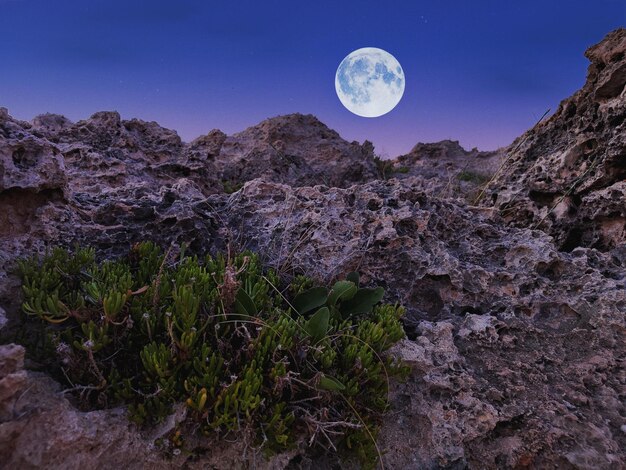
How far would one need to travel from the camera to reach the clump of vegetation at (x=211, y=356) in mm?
2570

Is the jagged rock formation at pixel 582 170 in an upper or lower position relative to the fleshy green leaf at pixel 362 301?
upper

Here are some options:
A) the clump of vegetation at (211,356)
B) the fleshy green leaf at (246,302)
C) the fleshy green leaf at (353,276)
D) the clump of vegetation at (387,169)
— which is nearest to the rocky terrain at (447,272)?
the clump of vegetation at (211,356)

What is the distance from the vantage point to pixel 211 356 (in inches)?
110

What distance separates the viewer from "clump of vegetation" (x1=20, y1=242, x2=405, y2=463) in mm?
2570

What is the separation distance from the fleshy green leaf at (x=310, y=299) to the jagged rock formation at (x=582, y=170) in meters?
3.67

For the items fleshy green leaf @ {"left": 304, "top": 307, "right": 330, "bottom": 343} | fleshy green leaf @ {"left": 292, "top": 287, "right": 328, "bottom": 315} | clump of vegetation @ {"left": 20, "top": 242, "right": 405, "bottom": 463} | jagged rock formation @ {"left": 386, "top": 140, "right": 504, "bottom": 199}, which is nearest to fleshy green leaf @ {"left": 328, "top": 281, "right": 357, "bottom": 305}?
fleshy green leaf @ {"left": 292, "top": 287, "right": 328, "bottom": 315}

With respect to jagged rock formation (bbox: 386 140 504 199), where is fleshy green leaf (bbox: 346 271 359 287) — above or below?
below

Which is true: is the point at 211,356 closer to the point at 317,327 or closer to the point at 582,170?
the point at 317,327

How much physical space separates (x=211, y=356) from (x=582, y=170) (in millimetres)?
5559

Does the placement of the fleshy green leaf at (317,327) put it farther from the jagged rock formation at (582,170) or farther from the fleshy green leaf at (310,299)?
the jagged rock formation at (582,170)

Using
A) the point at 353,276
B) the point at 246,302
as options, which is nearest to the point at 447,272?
the point at 353,276

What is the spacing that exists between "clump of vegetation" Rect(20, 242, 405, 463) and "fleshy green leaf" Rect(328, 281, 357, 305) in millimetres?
238

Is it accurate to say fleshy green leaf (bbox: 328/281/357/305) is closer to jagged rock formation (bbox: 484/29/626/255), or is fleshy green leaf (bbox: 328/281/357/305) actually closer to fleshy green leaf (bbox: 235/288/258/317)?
fleshy green leaf (bbox: 235/288/258/317)

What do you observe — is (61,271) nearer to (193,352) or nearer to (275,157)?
(193,352)
